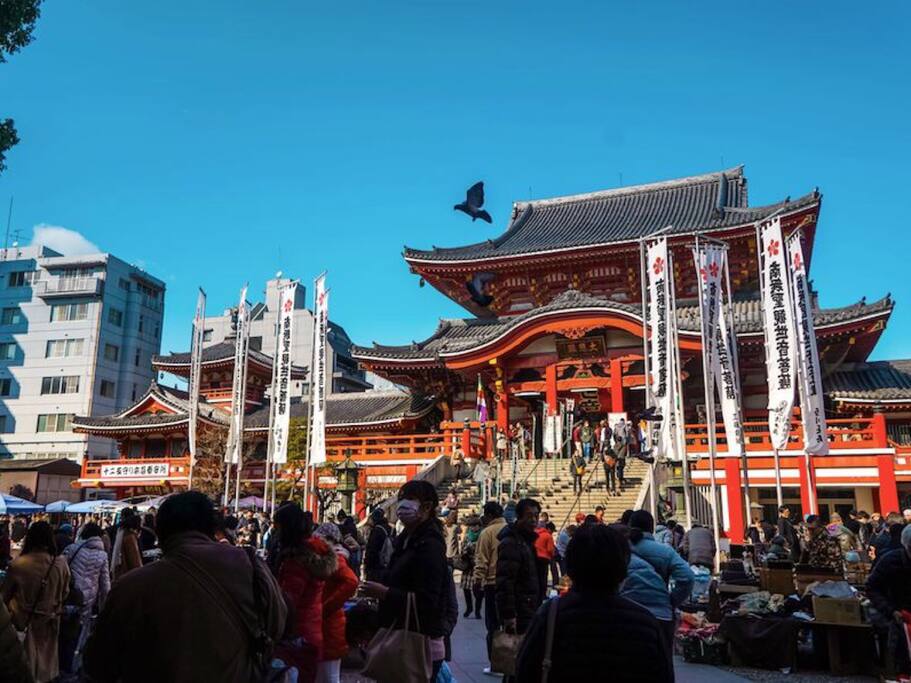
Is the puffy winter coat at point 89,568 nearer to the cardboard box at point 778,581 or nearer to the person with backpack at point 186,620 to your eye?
the person with backpack at point 186,620

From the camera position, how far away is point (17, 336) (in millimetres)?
50594

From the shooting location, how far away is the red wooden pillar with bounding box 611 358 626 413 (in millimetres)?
25891

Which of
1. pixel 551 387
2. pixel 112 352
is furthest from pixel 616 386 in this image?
pixel 112 352

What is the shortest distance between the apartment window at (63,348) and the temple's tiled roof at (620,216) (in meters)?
30.1

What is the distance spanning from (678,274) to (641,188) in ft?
26.9

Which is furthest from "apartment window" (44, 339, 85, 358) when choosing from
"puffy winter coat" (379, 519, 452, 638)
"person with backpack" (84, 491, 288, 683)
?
"person with backpack" (84, 491, 288, 683)

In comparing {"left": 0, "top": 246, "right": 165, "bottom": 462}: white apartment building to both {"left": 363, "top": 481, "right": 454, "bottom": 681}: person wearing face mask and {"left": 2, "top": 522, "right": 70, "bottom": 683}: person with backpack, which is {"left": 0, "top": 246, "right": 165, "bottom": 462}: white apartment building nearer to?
{"left": 2, "top": 522, "right": 70, "bottom": 683}: person with backpack

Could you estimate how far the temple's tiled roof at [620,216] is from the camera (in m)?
28.7

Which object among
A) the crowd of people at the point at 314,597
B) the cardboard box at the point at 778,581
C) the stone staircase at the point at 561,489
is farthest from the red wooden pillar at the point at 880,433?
the crowd of people at the point at 314,597

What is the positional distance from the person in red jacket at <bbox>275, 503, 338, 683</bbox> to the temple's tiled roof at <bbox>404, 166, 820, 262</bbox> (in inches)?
945

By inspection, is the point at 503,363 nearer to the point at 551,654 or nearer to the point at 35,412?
the point at 551,654

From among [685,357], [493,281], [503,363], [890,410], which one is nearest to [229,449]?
[503,363]

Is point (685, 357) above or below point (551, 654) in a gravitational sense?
above

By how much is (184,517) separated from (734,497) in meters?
21.4
